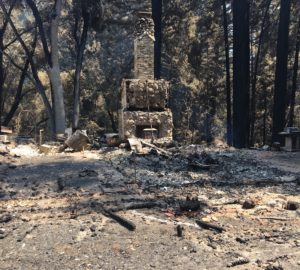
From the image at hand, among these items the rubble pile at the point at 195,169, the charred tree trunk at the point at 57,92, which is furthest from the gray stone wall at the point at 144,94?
the charred tree trunk at the point at 57,92

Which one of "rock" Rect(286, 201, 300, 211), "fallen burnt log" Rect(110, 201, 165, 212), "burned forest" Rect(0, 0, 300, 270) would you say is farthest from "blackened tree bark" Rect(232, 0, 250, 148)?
"fallen burnt log" Rect(110, 201, 165, 212)

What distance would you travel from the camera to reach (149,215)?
598 centimetres

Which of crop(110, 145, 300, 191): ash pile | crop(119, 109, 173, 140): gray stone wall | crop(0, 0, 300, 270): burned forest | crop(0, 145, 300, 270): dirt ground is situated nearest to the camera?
crop(0, 145, 300, 270): dirt ground

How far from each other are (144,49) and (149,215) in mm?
10405

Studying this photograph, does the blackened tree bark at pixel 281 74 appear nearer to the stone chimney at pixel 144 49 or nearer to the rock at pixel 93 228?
the stone chimney at pixel 144 49

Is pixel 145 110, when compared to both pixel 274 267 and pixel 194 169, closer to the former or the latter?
pixel 194 169

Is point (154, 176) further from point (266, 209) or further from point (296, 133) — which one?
point (296, 133)

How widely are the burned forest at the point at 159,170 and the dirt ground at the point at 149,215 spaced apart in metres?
0.02

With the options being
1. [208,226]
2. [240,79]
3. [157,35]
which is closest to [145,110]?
[240,79]

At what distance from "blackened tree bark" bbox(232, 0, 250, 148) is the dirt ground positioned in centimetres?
722

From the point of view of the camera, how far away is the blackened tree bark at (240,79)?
17.6 metres

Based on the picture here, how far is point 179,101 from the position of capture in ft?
93.4

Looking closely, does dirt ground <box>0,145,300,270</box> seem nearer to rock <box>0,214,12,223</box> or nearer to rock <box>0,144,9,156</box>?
rock <box>0,214,12,223</box>

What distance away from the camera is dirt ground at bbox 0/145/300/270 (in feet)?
14.9
